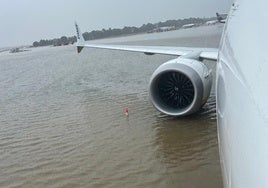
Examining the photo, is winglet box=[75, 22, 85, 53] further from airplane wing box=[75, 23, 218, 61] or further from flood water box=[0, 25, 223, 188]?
flood water box=[0, 25, 223, 188]

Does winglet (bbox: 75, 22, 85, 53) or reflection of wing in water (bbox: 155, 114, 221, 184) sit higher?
winglet (bbox: 75, 22, 85, 53)

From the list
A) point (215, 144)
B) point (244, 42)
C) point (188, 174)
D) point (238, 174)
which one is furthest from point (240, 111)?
point (215, 144)

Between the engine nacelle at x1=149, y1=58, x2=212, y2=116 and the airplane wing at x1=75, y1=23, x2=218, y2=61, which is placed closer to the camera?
the engine nacelle at x1=149, y1=58, x2=212, y2=116

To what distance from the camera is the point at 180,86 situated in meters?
8.57

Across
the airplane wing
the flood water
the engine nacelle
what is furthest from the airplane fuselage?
the airplane wing

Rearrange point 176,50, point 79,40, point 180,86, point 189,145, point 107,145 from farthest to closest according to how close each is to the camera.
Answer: point 79,40
point 176,50
point 180,86
point 107,145
point 189,145

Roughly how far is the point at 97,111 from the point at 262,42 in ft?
28.3

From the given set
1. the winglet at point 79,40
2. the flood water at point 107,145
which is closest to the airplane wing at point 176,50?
the winglet at point 79,40

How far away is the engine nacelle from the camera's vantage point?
25.7ft

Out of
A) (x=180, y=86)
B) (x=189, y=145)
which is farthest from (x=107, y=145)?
(x=180, y=86)

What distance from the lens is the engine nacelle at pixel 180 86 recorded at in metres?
7.82

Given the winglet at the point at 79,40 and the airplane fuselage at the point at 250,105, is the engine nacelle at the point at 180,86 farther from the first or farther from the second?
the winglet at the point at 79,40

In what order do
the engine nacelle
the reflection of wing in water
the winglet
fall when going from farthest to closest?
the winglet → the engine nacelle → the reflection of wing in water

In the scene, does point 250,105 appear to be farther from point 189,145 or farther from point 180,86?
point 180,86
